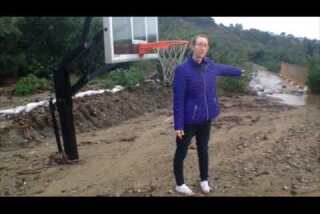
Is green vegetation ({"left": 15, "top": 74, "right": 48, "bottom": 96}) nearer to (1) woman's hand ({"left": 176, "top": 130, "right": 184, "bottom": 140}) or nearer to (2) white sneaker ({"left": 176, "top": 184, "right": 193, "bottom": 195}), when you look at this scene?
(2) white sneaker ({"left": 176, "top": 184, "right": 193, "bottom": 195})

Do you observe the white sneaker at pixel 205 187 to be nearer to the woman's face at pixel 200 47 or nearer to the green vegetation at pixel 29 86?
the woman's face at pixel 200 47

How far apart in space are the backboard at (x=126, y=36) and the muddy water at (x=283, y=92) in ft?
12.6

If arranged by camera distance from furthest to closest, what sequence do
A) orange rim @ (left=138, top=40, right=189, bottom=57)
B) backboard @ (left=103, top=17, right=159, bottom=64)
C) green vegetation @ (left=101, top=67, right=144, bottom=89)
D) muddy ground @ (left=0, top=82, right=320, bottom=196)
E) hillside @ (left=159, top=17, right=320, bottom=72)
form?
hillside @ (left=159, top=17, right=320, bottom=72) → green vegetation @ (left=101, top=67, right=144, bottom=89) → orange rim @ (left=138, top=40, right=189, bottom=57) → backboard @ (left=103, top=17, right=159, bottom=64) → muddy ground @ (left=0, top=82, right=320, bottom=196)

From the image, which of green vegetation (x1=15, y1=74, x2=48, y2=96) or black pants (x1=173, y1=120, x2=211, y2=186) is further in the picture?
green vegetation (x1=15, y1=74, x2=48, y2=96)

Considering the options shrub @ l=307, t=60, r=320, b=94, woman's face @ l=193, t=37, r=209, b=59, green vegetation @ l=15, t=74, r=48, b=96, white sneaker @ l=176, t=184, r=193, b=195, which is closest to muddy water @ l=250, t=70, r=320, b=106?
shrub @ l=307, t=60, r=320, b=94

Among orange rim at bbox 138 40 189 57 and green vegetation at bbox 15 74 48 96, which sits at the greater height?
orange rim at bbox 138 40 189 57

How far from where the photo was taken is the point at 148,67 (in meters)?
17.3

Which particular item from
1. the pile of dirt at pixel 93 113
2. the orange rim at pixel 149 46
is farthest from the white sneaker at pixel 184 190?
the orange rim at pixel 149 46

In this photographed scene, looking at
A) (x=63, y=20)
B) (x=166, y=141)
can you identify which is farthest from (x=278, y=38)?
(x=166, y=141)

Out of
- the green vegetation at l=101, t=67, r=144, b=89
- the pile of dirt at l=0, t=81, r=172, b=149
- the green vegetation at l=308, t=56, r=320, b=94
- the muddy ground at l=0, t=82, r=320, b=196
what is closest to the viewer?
the muddy ground at l=0, t=82, r=320, b=196

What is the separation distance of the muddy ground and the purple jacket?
34.3 inches

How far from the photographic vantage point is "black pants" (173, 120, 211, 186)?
4.86 metres

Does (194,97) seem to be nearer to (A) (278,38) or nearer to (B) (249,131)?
(B) (249,131)

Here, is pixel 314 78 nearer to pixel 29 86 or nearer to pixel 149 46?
pixel 149 46
